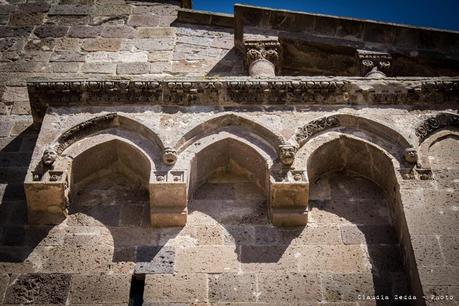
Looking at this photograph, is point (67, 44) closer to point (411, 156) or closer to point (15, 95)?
point (15, 95)

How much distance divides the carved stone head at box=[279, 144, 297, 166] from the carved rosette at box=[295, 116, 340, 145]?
0.21 metres

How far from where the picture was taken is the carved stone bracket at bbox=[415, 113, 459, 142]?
527 centimetres

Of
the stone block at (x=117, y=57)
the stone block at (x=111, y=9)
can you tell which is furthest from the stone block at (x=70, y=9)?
the stone block at (x=117, y=57)

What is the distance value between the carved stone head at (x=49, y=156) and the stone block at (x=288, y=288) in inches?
85.1

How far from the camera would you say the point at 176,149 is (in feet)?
16.7

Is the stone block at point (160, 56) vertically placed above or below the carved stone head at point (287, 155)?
above

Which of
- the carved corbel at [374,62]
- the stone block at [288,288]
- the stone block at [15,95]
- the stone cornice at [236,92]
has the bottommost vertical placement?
the stone block at [288,288]

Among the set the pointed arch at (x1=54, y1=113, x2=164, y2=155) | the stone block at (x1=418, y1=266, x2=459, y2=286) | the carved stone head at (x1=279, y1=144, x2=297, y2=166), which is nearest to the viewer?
the stone block at (x1=418, y1=266, x2=459, y2=286)

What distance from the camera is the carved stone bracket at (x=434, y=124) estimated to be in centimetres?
527

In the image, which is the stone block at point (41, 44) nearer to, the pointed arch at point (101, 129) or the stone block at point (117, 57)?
the stone block at point (117, 57)

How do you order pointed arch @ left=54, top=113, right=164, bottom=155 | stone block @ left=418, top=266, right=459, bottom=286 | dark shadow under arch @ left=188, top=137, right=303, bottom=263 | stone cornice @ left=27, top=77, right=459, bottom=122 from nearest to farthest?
stone block @ left=418, top=266, right=459, bottom=286 → dark shadow under arch @ left=188, top=137, right=303, bottom=263 → pointed arch @ left=54, top=113, right=164, bottom=155 → stone cornice @ left=27, top=77, right=459, bottom=122

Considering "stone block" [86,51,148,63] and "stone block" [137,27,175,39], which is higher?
"stone block" [137,27,175,39]

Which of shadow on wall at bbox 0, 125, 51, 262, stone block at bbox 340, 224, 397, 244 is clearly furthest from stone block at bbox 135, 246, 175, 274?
stone block at bbox 340, 224, 397, 244

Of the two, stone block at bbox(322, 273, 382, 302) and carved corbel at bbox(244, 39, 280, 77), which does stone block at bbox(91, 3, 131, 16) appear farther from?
stone block at bbox(322, 273, 382, 302)
